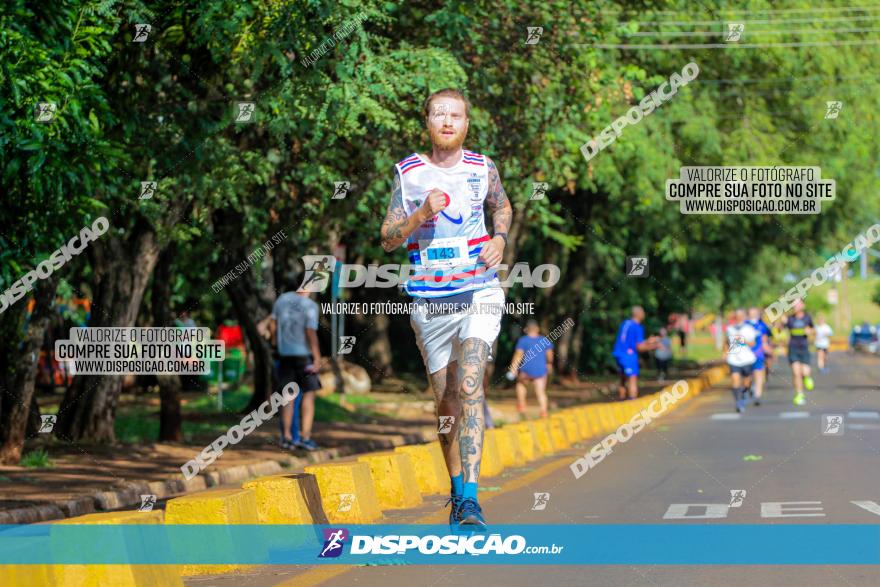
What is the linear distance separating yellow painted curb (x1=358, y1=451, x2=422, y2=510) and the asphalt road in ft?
0.66

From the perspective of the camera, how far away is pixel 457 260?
7.91m

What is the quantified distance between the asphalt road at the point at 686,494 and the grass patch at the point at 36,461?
486cm

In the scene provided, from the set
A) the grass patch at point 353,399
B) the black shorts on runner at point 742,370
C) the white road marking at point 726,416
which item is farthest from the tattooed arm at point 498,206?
the grass patch at point 353,399

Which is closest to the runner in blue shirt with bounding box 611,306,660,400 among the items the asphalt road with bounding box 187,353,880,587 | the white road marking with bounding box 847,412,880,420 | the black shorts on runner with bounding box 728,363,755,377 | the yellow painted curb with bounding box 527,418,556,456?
the black shorts on runner with bounding box 728,363,755,377

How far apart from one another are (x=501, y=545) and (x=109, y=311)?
39.2ft

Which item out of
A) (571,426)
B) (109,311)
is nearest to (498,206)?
(109,311)

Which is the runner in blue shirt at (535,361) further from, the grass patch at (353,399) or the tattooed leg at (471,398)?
the tattooed leg at (471,398)

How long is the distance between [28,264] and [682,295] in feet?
139

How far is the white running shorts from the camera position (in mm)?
7996

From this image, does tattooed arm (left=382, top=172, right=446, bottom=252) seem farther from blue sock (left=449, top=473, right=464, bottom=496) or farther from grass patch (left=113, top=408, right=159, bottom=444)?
grass patch (left=113, top=408, right=159, bottom=444)

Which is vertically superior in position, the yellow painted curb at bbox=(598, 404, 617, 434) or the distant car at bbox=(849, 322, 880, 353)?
the distant car at bbox=(849, 322, 880, 353)

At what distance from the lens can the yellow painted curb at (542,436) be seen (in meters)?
19.2

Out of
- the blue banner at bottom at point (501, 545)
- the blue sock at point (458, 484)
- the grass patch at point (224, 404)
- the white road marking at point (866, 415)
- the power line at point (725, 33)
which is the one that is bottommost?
the white road marking at point (866, 415)

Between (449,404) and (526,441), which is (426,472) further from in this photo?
(449,404)
